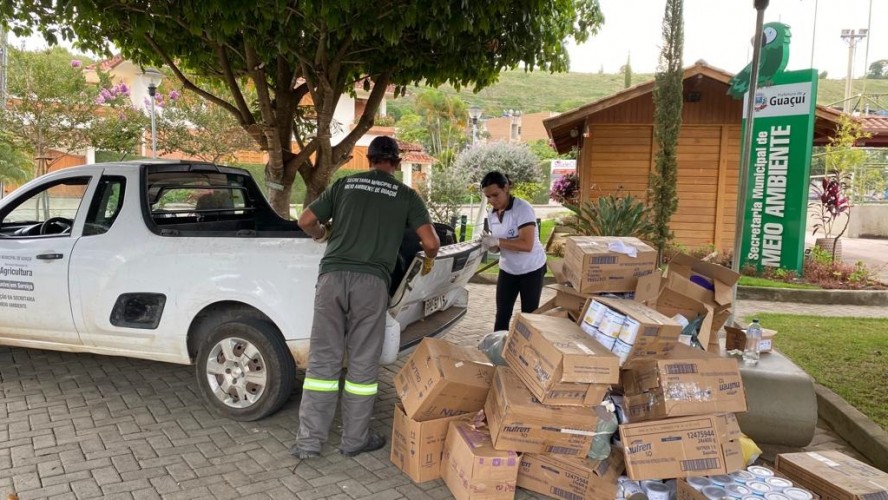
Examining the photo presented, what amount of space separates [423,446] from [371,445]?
542mm

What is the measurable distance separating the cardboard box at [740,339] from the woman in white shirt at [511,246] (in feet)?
4.87

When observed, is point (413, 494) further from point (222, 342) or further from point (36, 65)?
point (36, 65)

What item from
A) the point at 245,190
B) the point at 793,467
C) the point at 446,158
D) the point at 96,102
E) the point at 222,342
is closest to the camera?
the point at 793,467

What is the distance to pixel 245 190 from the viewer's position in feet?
18.5

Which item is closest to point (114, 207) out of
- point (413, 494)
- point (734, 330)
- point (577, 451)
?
point (413, 494)

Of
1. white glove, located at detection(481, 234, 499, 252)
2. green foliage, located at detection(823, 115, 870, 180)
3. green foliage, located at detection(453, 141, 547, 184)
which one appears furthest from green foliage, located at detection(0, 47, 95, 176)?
green foliage, located at detection(823, 115, 870, 180)

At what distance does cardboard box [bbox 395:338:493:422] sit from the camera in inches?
137

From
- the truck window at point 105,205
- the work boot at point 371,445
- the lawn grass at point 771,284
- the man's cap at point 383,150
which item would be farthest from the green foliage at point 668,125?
the truck window at point 105,205

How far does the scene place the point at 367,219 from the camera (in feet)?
12.4

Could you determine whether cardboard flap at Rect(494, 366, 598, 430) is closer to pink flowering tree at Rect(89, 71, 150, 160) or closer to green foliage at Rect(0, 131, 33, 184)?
green foliage at Rect(0, 131, 33, 184)

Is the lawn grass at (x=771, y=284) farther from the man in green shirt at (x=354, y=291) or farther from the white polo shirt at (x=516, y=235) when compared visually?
the man in green shirt at (x=354, y=291)

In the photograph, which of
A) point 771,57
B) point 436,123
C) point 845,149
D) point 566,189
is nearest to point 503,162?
point 566,189

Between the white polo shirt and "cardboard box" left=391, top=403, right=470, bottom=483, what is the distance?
1.88 meters

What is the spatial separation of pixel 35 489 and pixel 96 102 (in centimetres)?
1931
